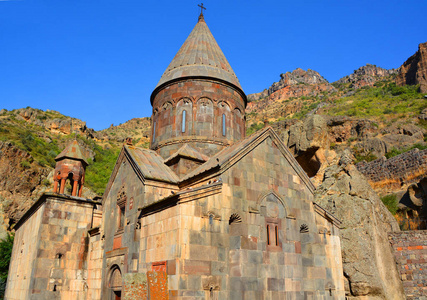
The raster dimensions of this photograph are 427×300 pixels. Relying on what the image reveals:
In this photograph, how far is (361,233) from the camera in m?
10.0

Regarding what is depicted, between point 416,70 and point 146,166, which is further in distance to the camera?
point 416,70

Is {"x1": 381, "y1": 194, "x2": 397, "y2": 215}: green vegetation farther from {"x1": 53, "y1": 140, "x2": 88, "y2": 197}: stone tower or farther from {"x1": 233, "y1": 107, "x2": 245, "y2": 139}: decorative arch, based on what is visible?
{"x1": 53, "y1": 140, "x2": 88, "y2": 197}: stone tower

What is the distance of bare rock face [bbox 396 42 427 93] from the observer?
50.6 metres

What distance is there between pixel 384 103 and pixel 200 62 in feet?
137

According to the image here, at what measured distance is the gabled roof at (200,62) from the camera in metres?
12.0

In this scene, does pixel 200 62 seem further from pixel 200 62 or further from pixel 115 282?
pixel 115 282

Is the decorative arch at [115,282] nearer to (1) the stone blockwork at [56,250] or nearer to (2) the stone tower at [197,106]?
(1) the stone blockwork at [56,250]

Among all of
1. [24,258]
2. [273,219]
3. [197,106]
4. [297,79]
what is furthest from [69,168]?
[297,79]

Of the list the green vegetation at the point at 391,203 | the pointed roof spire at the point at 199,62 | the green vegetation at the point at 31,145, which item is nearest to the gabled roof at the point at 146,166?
the pointed roof spire at the point at 199,62

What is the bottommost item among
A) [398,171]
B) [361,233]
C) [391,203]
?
[361,233]

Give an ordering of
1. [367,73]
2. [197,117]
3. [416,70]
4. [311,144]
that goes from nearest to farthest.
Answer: [197,117] < [311,144] < [416,70] < [367,73]

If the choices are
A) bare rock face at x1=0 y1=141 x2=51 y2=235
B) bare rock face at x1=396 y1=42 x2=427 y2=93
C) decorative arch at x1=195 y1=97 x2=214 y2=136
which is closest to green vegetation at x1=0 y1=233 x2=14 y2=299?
bare rock face at x1=0 y1=141 x2=51 y2=235

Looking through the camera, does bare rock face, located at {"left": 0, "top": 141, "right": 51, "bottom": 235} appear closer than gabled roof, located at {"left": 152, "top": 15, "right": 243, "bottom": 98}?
No

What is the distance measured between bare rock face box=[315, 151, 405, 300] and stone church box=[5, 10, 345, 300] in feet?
1.70
